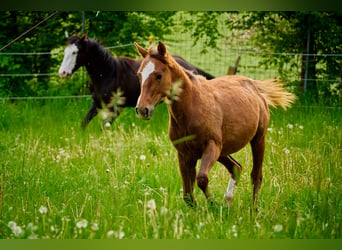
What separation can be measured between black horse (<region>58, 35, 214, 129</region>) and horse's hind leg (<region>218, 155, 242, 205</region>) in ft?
6.56

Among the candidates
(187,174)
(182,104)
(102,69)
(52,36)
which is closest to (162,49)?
(182,104)

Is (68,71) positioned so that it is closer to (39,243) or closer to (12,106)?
(12,106)

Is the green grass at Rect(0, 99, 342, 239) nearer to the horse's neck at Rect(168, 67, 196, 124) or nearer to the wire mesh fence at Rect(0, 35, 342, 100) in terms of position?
the wire mesh fence at Rect(0, 35, 342, 100)

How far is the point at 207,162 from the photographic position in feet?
11.1

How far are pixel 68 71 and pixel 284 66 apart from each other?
2034 mm

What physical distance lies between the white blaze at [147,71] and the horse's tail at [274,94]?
41.2 inches

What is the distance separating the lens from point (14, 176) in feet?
12.7

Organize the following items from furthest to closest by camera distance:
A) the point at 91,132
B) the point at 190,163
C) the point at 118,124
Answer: the point at 118,124 → the point at 91,132 → the point at 190,163

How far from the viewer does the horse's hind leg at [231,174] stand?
3750 millimetres

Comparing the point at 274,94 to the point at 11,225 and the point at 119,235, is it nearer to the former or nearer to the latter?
the point at 119,235

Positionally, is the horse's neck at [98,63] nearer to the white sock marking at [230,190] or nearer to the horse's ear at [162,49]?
the white sock marking at [230,190]

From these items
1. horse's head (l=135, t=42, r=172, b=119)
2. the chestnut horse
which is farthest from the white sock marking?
horse's head (l=135, t=42, r=172, b=119)

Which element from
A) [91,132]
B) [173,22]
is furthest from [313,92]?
[91,132]

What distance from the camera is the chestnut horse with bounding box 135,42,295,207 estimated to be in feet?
10.5
